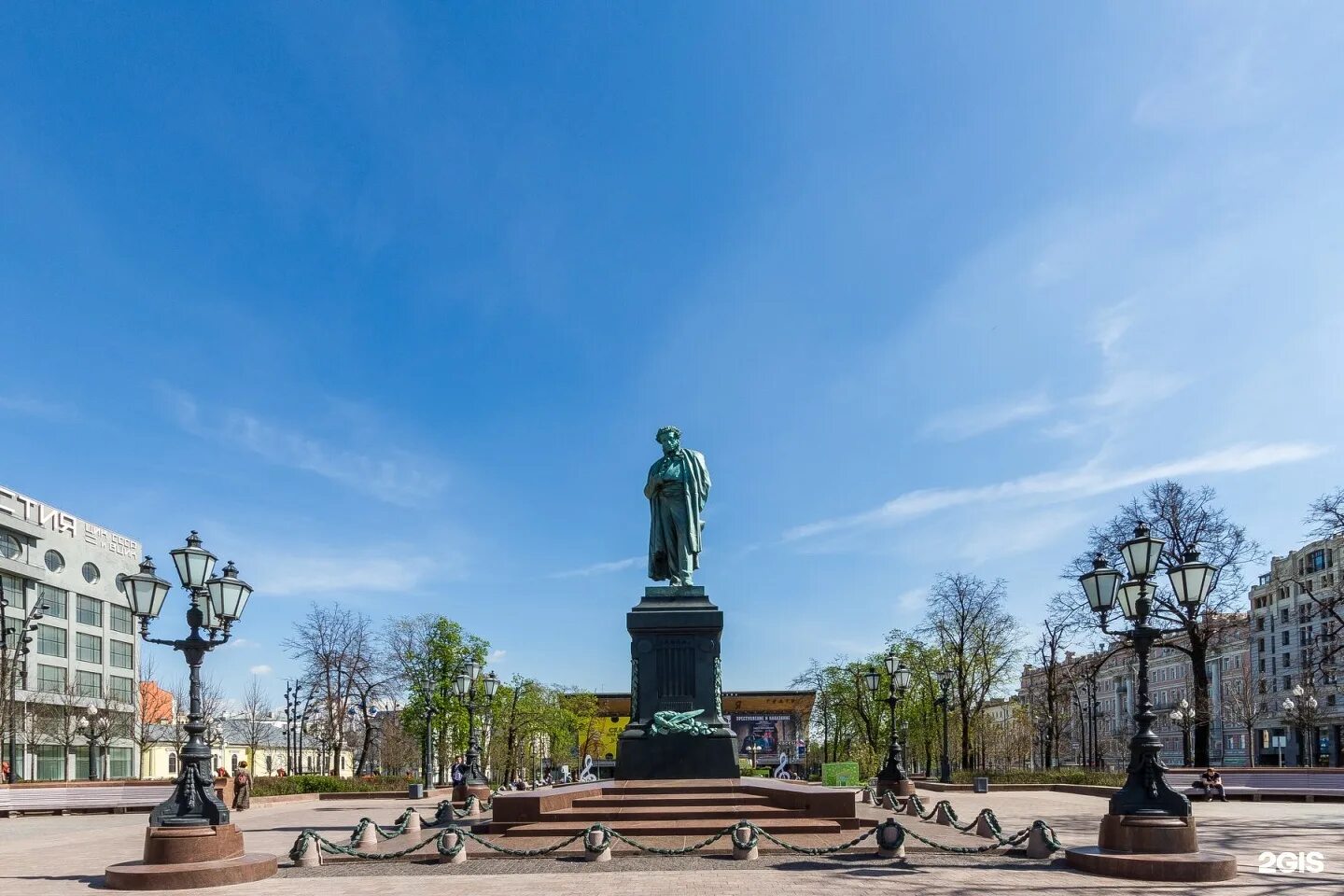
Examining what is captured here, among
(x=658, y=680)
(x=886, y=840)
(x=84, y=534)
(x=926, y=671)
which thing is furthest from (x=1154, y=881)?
(x=84, y=534)

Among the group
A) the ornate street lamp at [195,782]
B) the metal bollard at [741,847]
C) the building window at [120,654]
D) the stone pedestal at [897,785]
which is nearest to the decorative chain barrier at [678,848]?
the metal bollard at [741,847]

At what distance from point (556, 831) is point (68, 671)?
70.5 metres

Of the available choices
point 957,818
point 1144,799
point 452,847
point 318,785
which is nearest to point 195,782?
point 452,847

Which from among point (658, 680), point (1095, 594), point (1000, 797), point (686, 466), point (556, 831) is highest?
point (686, 466)

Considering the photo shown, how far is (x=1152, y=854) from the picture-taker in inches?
534

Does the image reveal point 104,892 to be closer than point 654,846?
Yes

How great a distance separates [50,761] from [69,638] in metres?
8.64

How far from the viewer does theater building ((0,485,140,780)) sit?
6700 cm

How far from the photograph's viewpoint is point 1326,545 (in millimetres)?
85188

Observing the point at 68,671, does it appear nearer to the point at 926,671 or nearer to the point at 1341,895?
the point at 926,671

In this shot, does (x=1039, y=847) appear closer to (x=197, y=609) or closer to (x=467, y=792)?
(x=197, y=609)

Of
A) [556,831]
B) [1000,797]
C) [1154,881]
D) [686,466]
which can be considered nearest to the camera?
[1154,881]

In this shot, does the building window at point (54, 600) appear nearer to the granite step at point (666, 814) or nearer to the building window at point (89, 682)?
the building window at point (89, 682)

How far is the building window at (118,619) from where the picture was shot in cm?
8200
